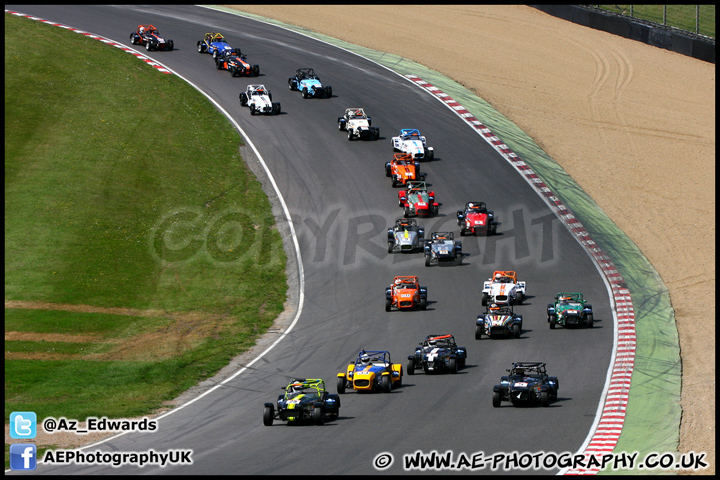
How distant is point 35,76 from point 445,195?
1204 inches

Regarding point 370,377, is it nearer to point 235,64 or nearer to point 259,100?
point 259,100

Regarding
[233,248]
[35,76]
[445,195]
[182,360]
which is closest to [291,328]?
[182,360]

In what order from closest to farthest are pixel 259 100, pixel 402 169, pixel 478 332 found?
pixel 478 332, pixel 402 169, pixel 259 100

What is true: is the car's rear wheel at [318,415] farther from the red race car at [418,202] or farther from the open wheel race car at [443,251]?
the red race car at [418,202]

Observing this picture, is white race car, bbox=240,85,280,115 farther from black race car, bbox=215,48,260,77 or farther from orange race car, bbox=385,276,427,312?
orange race car, bbox=385,276,427,312

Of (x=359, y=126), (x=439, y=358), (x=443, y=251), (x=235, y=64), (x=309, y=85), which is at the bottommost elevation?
(x=439, y=358)

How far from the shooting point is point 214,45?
7638cm

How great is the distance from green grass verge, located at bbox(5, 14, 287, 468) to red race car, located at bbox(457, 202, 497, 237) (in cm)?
998

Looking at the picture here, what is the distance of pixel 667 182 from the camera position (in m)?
57.4

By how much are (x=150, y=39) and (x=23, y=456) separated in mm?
55178

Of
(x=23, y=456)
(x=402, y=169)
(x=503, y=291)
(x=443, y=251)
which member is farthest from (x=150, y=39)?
(x=23, y=456)

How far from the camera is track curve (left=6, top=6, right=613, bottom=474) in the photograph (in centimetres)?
2997

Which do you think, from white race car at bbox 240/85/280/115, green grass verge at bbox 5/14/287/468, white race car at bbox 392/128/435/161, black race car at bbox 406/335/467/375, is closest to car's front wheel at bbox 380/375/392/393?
black race car at bbox 406/335/467/375

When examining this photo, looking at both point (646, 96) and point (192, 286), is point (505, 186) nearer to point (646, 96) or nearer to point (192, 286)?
point (646, 96)
